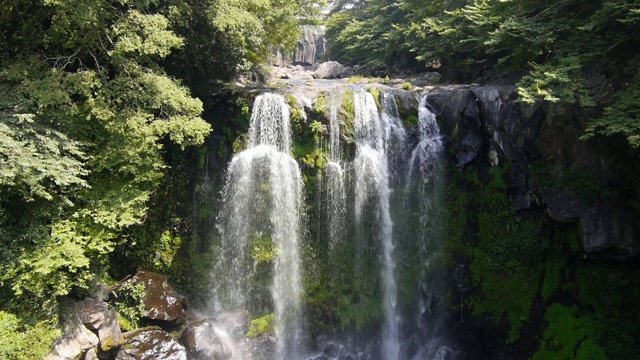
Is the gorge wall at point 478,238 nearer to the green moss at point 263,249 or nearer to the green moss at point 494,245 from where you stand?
the green moss at point 494,245

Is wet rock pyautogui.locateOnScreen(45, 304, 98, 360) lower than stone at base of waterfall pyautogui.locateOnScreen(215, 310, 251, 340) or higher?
higher

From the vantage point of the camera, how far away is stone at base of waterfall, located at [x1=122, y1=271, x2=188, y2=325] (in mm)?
12031

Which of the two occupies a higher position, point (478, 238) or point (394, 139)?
point (394, 139)

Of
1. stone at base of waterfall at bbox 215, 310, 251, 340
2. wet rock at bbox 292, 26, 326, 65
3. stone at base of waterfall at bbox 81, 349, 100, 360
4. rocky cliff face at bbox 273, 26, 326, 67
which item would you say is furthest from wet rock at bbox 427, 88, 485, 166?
wet rock at bbox 292, 26, 326, 65

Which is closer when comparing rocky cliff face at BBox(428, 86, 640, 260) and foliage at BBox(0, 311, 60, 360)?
foliage at BBox(0, 311, 60, 360)

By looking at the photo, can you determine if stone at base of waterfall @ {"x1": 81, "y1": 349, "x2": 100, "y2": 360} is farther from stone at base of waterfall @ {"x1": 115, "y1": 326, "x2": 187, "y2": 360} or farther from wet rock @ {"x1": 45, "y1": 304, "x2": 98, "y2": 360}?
stone at base of waterfall @ {"x1": 115, "y1": 326, "x2": 187, "y2": 360}

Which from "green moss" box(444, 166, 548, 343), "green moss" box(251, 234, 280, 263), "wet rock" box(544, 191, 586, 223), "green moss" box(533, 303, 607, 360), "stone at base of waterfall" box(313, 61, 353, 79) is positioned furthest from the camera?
"stone at base of waterfall" box(313, 61, 353, 79)

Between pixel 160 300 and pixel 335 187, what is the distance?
6.63 meters

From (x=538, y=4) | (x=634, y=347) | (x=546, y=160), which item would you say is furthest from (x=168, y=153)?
(x=634, y=347)

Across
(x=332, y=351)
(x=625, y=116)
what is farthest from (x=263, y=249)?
(x=625, y=116)

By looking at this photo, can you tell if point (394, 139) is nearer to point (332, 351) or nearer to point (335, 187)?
point (335, 187)

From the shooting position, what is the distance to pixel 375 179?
13977mm

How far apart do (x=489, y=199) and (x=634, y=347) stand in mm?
5356

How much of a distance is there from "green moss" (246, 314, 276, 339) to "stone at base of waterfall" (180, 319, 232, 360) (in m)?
1.10
